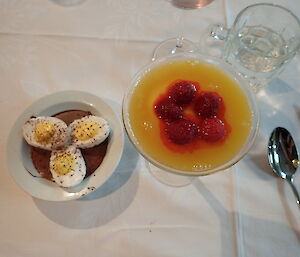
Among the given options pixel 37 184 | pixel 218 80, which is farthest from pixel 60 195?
pixel 218 80

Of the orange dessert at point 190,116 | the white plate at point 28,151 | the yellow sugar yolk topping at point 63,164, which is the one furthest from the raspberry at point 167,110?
the yellow sugar yolk topping at point 63,164

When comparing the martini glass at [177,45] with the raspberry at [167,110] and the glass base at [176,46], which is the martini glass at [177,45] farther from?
the raspberry at [167,110]

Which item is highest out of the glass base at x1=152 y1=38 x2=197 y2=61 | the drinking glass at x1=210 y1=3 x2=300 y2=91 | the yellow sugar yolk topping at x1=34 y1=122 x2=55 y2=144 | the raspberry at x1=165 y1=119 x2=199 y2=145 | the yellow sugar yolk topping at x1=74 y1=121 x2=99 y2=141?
the drinking glass at x1=210 y1=3 x2=300 y2=91

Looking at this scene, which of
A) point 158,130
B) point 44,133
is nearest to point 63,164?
point 44,133

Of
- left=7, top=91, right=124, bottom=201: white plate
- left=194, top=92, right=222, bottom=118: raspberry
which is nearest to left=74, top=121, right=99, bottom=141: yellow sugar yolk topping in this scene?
left=7, top=91, right=124, bottom=201: white plate

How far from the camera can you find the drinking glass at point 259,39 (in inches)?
39.9

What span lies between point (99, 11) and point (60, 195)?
2.48ft

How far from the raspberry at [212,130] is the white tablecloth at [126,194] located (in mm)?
203

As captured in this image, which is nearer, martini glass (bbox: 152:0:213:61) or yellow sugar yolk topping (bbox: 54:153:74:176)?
yellow sugar yolk topping (bbox: 54:153:74:176)

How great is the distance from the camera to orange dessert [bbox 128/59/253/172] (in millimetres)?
773

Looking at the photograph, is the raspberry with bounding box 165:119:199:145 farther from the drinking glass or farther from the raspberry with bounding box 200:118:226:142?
the drinking glass

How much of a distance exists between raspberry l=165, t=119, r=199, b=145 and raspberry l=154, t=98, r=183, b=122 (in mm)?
22

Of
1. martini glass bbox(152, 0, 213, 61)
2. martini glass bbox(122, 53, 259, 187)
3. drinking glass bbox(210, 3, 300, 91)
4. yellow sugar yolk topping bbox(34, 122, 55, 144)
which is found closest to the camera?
martini glass bbox(122, 53, 259, 187)

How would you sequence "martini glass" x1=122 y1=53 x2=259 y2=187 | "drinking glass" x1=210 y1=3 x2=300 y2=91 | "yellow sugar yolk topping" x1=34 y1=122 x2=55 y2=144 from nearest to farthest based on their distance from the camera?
"martini glass" x1=122 y1=53 x2=259 y2=187 < "yellow sugar yolk topping" x1=34 y1=122 x2=55 y2=144 < "drinking glass" x1=210 y1=3 x2=300 y2=91
